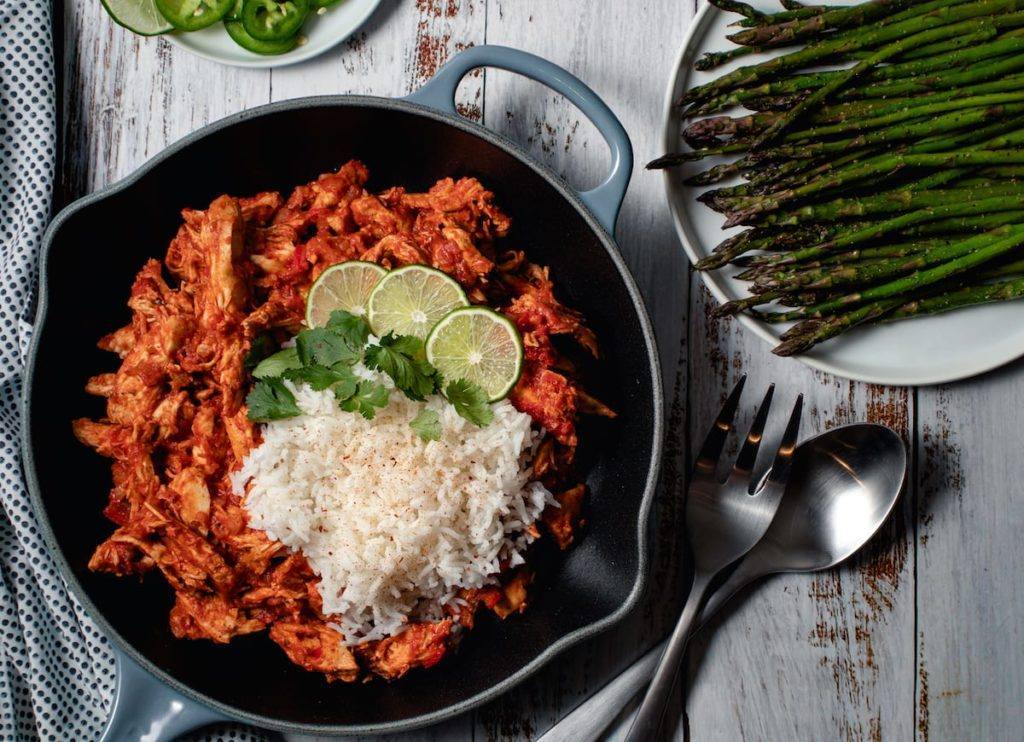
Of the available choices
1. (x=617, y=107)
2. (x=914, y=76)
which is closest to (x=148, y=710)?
(x=617, y=107)

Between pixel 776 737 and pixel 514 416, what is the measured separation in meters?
1.52

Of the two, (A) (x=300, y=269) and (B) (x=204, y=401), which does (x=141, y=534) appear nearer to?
(B) (x=204, y=401)

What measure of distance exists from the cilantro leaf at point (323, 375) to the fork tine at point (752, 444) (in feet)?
4.22

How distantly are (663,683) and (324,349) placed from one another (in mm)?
1503

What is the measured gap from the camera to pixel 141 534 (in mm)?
2629

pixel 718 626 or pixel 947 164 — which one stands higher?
pixel 947 164

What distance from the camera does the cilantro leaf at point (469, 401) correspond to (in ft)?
8.40

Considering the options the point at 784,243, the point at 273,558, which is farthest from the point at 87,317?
the point at 784,243

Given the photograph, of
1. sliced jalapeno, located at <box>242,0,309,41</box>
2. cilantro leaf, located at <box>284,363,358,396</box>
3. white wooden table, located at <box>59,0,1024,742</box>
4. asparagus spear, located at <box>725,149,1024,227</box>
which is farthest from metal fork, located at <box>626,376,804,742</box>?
sliced jalapeno, located at <box>242,0,309,41</box>

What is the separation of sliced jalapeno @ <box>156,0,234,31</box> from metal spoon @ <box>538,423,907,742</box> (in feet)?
8.11

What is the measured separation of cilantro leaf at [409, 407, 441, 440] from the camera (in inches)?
100

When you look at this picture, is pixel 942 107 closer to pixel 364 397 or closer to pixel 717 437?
pixel 717 437

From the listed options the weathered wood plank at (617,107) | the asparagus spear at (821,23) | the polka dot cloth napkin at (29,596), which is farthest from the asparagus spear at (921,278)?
the polka dot cloth napkin at (29,596)

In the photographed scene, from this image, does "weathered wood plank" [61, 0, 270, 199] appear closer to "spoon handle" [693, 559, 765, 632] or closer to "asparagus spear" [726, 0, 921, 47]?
"asparagus spear" [726, 0, 921, 47]
